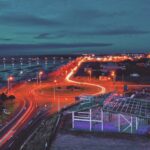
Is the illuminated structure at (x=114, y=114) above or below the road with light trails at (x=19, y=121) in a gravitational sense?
above

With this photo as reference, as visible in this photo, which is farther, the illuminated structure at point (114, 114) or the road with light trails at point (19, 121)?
Result: the road with light trails at point (19, 121)

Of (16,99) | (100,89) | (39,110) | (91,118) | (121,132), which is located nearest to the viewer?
(121,132)

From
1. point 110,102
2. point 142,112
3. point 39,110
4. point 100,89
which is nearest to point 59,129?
point 110,102

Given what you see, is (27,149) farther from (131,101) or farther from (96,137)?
(131,101)

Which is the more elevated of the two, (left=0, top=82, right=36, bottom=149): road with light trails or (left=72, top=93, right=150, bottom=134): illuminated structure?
(left=72, top=93, right=150, bottom=134): illuminated structure

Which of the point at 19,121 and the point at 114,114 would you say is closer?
the point at 114,114

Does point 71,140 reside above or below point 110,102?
below

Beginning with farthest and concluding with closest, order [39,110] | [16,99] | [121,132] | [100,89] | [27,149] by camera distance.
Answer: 1. [100,89]
2. [16,99]
3. [39,110]
4. [121,132]
5. [27,149]

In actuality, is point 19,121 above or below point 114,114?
below

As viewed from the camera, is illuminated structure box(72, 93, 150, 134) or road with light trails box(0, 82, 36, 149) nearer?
illuminated structure box(72, 93, 150, 134)

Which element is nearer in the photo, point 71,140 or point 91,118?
point 71,140
